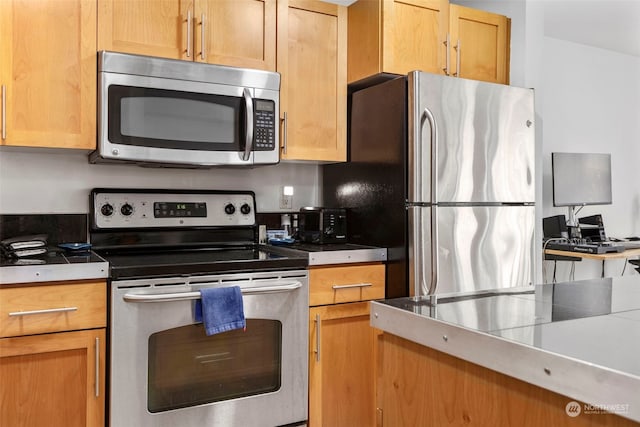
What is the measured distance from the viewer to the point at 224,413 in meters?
2.09

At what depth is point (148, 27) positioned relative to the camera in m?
2.27

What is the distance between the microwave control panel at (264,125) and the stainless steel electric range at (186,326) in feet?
1.60

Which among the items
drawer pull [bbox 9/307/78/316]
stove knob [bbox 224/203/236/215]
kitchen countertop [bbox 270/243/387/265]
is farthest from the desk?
drawer pull [bbox 9/307/78/316]

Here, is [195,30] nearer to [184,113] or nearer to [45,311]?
[184,113]

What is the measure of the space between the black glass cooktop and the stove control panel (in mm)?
149

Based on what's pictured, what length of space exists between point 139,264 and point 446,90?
155 cm

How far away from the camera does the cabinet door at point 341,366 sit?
2330 millimetres

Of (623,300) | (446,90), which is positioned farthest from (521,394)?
Answer: (446,90)

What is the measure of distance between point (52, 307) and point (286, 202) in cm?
142

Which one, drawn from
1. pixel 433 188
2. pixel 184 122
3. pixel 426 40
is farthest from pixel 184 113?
pixel 426 40

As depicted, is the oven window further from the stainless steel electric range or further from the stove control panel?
the stove control panel

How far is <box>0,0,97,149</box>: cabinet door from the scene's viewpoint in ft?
6.59

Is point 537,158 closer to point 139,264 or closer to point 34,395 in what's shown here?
point 139,264

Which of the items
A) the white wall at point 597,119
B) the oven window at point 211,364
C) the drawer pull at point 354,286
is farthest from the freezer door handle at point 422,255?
the white wall at point 597,119
